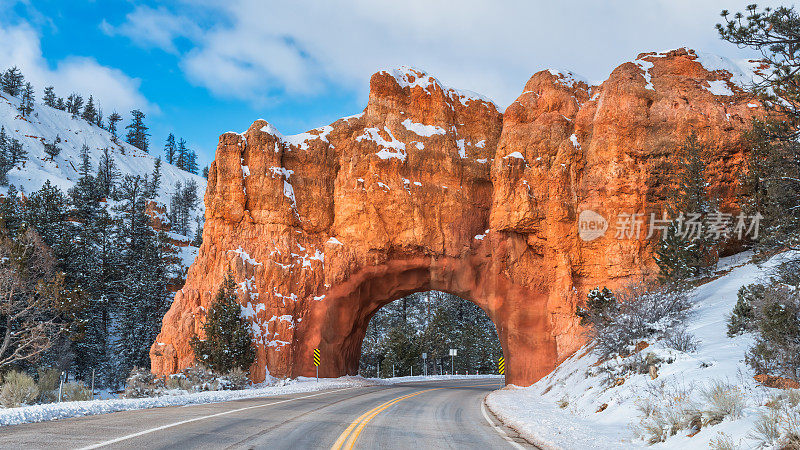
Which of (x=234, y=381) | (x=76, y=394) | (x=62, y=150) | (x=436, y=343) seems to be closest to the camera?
(x=76, y=394)

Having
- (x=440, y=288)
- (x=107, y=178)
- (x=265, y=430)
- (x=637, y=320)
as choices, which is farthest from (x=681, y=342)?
(x=107, y=178)

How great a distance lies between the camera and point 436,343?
58.4 meters

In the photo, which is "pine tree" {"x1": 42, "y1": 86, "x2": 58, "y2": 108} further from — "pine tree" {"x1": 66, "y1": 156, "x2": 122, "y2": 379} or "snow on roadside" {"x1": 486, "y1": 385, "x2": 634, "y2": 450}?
"snow on roadside" {"x1": 486, "y1": 385, "x2": 634, "y2": 450}

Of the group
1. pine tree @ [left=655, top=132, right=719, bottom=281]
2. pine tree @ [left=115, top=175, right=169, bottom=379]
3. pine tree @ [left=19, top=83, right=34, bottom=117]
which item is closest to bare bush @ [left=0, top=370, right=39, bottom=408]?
pine tree @ [left=655, top=132, right=719, bottom=281]

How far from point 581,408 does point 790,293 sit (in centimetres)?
528

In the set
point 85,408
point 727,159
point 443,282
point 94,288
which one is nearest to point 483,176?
point 443,282

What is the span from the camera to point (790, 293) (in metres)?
10.2

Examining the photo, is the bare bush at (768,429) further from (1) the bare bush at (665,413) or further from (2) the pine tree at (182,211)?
(2) the pine tree at (182,211)

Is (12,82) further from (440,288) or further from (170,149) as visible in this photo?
(440,288)

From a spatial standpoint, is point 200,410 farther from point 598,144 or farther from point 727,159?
point 727,159

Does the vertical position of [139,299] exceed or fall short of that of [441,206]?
it falls short

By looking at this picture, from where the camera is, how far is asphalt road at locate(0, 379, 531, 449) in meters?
7.96

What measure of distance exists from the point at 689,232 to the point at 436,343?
129 feet

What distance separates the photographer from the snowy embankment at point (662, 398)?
25.1 feet
